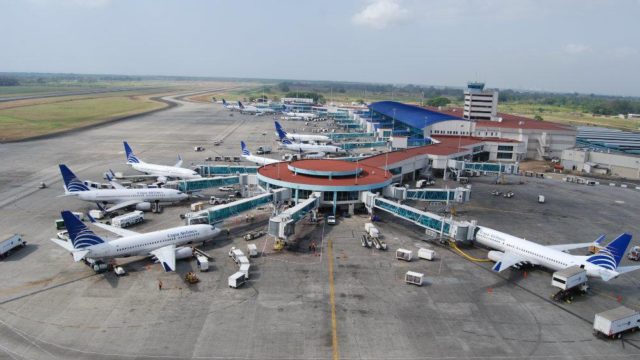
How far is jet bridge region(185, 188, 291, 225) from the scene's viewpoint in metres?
64.2

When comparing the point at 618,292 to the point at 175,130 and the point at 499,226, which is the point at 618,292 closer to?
the point at 499,226

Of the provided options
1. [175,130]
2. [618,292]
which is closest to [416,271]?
[618,292]

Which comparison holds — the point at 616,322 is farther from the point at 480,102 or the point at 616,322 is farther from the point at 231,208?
the point at 480,102

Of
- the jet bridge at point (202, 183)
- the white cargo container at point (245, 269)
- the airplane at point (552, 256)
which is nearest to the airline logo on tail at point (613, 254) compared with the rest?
the airplane at point (552, 256)

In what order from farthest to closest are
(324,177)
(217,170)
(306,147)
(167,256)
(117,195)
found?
(306,147) < (217,170) < (324,177) < (117,195) < (167,256)

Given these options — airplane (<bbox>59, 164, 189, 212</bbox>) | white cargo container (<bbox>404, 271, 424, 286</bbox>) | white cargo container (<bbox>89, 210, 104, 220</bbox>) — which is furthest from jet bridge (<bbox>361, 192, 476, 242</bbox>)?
white cargo container (<bbox>89, 210, 104, 220</bbox>)

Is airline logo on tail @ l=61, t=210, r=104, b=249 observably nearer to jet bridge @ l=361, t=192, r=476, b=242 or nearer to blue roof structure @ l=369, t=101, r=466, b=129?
jet bridge @ l=361, t=192, r=476, b=242

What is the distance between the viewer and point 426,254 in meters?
60.3

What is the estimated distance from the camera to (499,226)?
75188mm

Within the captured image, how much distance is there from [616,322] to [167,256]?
50.4m

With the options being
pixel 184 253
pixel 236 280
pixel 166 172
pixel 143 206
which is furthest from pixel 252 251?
pixel 166 172

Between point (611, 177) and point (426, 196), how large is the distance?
80915 mm

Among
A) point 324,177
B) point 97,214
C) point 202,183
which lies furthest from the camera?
point 202,183

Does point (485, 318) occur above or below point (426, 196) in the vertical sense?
below
